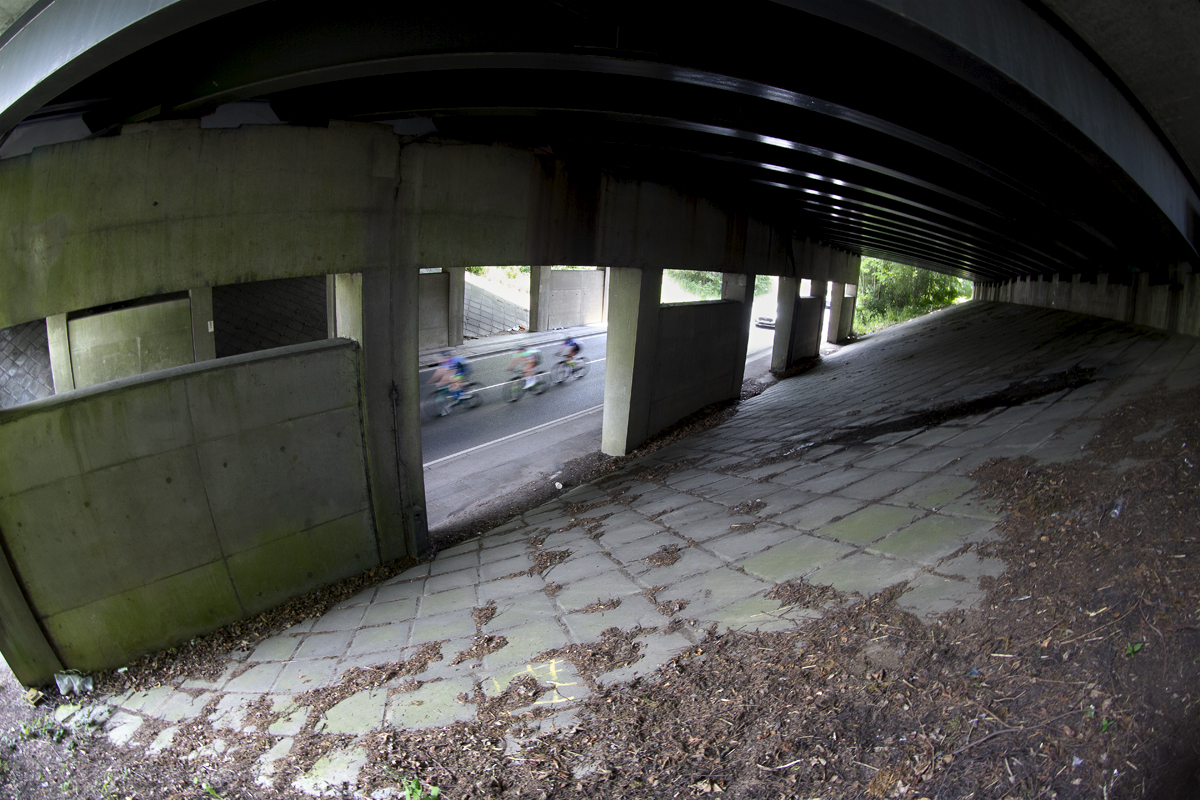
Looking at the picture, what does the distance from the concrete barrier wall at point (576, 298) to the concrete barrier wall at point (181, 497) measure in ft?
66.6

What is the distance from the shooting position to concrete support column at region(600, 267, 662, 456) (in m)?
10.2

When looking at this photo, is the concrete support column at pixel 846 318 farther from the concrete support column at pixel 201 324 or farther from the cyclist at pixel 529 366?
the concrete support column at pixel 201 324

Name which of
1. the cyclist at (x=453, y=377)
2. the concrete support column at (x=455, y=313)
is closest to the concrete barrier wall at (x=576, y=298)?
the concrete support column at (x=455, y=313)

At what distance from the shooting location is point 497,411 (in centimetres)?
1469

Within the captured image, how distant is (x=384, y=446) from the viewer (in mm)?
7031

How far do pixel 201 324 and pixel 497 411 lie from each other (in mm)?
6121

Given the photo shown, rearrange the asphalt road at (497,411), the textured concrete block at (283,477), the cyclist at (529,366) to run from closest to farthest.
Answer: the textured concrete block at (283,477) < the asphalt road at (497,411) < the cyclist at (529,366)

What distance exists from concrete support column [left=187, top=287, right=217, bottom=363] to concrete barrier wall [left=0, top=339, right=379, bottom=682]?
21.7ft

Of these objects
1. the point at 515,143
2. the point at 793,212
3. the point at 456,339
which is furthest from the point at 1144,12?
the point at 456,339

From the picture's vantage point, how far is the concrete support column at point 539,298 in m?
25.5

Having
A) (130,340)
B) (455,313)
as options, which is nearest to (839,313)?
(455,313)

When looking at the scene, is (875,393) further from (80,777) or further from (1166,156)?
(80,777)

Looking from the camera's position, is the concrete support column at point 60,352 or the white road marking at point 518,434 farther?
the white road marking at point 518,434

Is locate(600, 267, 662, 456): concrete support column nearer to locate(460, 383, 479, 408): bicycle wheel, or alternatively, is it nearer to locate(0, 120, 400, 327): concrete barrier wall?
locate(0, 120, 400, 327): concrete barrier wall
